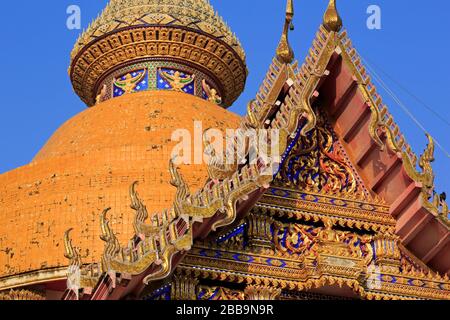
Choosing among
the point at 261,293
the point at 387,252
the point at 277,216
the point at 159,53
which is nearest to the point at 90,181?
the point at 159,53

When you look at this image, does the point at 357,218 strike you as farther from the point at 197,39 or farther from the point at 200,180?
the point at 197,39

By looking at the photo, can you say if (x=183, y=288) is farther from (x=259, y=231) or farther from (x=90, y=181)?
(x=90, y=181)

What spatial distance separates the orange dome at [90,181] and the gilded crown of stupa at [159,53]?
87.4 inches

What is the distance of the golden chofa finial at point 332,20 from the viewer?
55.0ft

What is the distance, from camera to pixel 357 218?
54.0 ft

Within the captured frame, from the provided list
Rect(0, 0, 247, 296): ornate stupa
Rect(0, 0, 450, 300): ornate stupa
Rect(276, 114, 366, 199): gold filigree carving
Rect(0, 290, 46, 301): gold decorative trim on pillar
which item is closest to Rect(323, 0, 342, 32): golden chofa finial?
Rect(0, 0, 450, 300): ornate stupa

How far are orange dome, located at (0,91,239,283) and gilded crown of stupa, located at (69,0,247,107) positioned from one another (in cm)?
222

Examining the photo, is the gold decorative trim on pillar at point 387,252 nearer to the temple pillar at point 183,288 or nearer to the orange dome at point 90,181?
the temple pillar at point 183,288

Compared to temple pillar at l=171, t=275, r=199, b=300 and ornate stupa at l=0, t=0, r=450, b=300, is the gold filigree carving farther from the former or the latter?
temple pillar at l=171, t=275, r=199, b=300

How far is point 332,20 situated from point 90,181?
6.59m

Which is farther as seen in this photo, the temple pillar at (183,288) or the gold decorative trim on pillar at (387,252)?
the gold decorative trim on pillar at (387,252)

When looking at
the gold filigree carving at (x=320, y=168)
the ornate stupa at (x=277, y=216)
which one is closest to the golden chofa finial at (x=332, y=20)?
the ornate stupa at (x=277, y=216)
